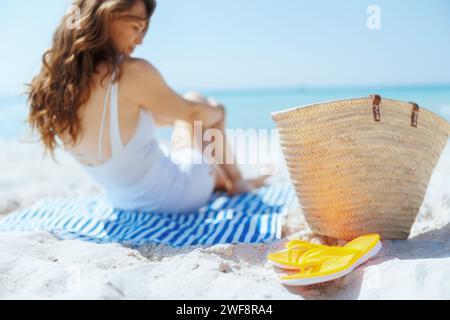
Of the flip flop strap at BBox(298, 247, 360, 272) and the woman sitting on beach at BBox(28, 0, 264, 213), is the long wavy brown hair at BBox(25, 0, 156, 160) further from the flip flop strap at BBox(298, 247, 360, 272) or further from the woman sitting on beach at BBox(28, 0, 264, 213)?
the flip flop strap at BBox(298, 247, 360, 272)

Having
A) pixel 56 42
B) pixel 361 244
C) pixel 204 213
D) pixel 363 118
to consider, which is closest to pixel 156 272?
pixel 361 244

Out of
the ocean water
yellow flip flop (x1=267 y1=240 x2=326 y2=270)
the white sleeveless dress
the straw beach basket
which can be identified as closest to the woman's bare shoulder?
the white sleeveless dress

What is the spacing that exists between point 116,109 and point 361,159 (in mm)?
1235

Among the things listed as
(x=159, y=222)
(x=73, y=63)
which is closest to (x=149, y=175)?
(x=159, y=222)

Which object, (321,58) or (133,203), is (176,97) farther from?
(321,58)

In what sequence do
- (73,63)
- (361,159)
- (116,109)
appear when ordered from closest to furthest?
(361,159) → (73,63) → (116,109)

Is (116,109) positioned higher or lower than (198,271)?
higher

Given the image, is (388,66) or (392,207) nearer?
(392,207)

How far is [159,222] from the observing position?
8.38 ft

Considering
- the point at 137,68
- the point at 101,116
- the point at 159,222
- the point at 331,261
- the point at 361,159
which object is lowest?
the point at 159,222

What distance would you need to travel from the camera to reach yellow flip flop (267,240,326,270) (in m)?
1.71

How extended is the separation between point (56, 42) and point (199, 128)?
99 centimetres

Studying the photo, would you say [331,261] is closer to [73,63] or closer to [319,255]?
[319,255]

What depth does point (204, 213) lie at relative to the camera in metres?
2.80
